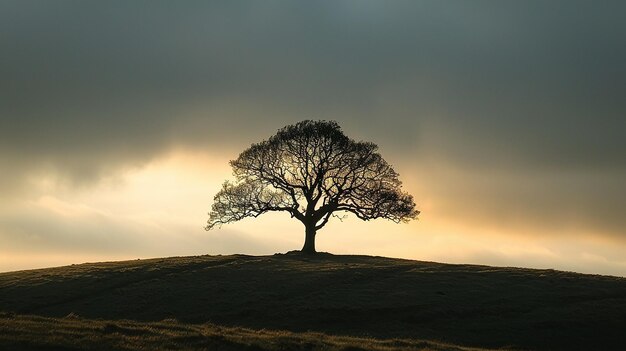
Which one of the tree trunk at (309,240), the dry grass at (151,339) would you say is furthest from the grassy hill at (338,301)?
the tree trunk at (309,240)

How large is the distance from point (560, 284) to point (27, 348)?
43762 mm

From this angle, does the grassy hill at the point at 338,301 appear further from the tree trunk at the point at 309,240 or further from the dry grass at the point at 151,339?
the tree trunk at the point at 309,240

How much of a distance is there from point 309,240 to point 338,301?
3108cm

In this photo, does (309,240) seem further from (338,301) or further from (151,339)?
(151,339)

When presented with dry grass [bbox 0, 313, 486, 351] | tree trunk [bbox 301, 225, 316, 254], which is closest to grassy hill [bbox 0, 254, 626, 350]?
dry grass [bbox 0, 313, 486, 351]

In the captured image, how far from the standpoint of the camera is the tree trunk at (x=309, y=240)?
247 ft

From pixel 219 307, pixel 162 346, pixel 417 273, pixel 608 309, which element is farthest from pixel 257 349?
pixel 417 273

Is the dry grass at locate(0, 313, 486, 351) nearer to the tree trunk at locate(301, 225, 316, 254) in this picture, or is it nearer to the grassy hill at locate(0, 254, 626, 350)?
the grassy hill at locate(0, 254, 626, 350)

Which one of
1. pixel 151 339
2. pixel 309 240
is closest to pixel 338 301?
pixel 151 339

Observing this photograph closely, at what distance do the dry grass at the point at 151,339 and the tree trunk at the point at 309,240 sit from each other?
151ft

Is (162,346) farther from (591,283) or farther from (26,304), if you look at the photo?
(591,283)

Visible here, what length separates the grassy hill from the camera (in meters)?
35.9

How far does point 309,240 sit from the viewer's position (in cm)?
7569

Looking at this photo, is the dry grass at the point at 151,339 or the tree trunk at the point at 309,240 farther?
the tree trunk at the point at 309,240
